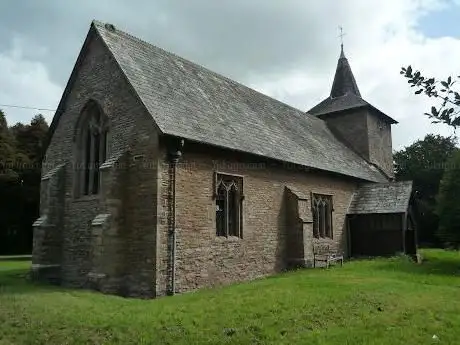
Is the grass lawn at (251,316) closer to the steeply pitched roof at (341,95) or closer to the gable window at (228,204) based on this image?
the gable window at (228,204)

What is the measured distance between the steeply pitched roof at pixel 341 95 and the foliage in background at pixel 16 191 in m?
25.7

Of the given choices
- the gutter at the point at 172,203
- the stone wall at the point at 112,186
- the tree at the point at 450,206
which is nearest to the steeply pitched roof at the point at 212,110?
the gutter at the point at 172,203

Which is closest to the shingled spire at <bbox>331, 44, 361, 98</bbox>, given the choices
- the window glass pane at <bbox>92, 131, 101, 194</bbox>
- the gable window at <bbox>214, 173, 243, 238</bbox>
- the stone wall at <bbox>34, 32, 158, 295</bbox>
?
the gable window at <bbox>214, 173, 243, 238</bbox>

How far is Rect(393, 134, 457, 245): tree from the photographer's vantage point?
1660 inches

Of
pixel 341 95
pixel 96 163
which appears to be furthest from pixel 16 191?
pixel 341 95

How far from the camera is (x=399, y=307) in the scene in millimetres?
11141

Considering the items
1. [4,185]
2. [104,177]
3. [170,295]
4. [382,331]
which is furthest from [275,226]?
[4,185]

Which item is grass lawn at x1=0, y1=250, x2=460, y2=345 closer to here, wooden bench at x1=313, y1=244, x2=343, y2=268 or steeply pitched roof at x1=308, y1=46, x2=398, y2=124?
wooden bench at x1=313, y1=244, x2=343, y2=268

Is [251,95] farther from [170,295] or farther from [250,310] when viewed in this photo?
[250,310]

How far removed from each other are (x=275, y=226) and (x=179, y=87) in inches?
285

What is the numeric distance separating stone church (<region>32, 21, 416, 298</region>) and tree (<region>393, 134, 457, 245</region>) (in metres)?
19.2

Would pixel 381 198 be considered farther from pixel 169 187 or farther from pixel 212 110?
pixel 169 187

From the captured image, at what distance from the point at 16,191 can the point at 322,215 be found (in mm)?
30228

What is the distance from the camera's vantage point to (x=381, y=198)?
25.9m
